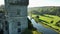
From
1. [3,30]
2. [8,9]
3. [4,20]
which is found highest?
[8,9]

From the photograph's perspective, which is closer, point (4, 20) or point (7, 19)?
point (7, 19)

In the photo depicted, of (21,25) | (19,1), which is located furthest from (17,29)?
(19,1)

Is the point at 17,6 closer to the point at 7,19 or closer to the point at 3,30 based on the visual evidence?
the point at 7,19

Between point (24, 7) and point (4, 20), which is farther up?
point (24, 7)

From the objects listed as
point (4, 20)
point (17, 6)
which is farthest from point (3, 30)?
point (17, 6)

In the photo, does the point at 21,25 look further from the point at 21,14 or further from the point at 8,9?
the point at 8,9

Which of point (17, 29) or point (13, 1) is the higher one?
point (13, 1)

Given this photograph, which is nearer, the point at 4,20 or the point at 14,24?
the point at 14,24
